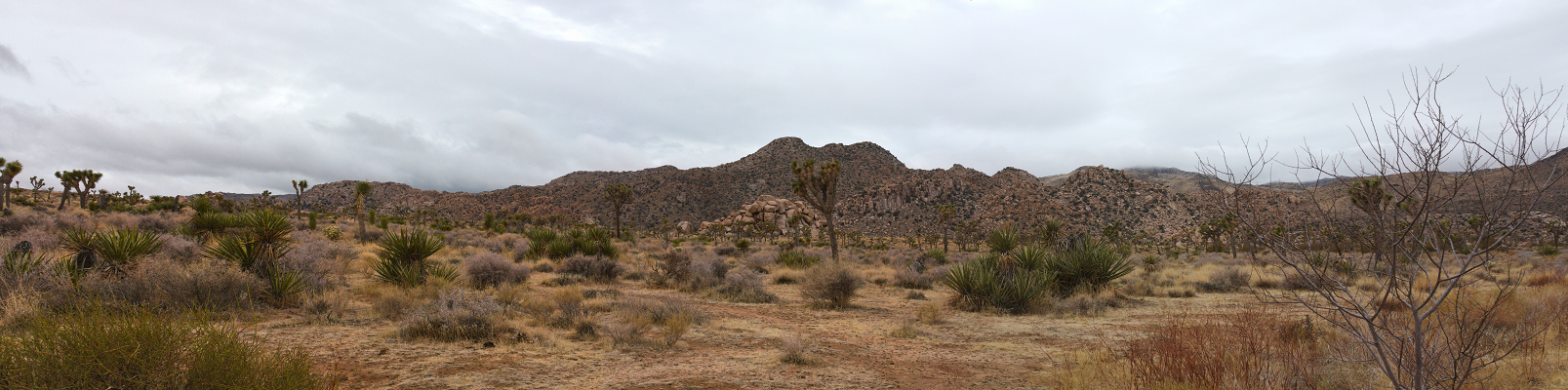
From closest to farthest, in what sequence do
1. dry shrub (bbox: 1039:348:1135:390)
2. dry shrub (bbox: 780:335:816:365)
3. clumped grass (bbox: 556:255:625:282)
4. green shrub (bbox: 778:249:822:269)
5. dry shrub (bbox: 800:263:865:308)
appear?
dry shrub (bbox: 1039:348:1135:390)
dry shrub (bbox: 780:335:816:365)
dry shrub (bbox: 800:263:865:308)
clumped grass (bbox: 556:255:625:282)
green shrub (bbox: 778:249:822:269)

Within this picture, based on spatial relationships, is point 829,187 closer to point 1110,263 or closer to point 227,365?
point 1110,263

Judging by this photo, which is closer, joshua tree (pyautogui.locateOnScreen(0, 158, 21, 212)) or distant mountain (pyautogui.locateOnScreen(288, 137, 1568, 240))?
joshua tree (pyautogui.locateOnScreen(0, 158, 21, 212))

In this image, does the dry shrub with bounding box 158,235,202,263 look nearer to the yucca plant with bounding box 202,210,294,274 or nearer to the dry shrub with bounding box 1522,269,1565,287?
the yucca plant with bounding box 202,210,294,274

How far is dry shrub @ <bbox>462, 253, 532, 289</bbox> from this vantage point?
13.6 meters

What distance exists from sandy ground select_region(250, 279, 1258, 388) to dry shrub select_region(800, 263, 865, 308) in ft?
6.74

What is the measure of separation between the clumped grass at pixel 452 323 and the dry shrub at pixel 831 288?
6636 millimetres

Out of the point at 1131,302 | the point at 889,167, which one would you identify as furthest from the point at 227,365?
the point at 889,167

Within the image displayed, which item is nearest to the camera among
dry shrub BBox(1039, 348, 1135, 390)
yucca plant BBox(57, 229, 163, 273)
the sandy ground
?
dry shrub BBox(1039, 348, 1135, 390)

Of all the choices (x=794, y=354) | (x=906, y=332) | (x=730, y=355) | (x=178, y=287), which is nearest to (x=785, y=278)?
(x=906, y=332)

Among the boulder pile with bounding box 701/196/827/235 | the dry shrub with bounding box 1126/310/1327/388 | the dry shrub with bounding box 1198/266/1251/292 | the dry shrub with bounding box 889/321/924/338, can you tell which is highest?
the boulder pile with bounding box 701/196/827/235

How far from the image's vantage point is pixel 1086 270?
1392 cm

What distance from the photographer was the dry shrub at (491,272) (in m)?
13.6

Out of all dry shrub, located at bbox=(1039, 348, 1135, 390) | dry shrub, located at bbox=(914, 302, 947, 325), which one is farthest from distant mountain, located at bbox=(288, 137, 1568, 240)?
dry shrub, located at bbox=(1039, 348, 1135, 390)

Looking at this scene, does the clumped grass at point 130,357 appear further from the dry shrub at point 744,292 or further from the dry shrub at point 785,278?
the dry shrub at point 785,278
